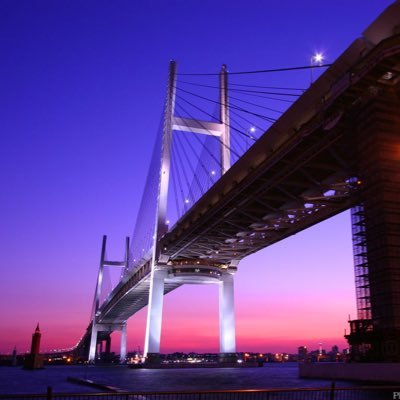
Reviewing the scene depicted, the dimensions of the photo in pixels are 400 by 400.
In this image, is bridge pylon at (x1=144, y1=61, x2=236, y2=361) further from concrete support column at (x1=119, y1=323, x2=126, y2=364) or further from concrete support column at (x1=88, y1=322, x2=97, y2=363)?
concrete support column at (x1=119, y1=323, x2=126, y2=364)

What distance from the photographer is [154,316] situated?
187 feet

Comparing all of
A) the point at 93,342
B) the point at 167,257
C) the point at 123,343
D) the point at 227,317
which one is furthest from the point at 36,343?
the point at 167,257

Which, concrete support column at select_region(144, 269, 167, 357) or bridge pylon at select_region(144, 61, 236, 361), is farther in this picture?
bridge pylon at select_region(144, 61, 236, 361)

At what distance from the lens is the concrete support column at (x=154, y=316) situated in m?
56.2

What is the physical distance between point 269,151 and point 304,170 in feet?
8.17

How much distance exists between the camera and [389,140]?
69.6 ft

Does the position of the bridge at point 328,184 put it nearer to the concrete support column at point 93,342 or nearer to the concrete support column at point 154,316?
the concrete support column at point 154,316

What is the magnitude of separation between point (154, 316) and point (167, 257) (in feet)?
21.8

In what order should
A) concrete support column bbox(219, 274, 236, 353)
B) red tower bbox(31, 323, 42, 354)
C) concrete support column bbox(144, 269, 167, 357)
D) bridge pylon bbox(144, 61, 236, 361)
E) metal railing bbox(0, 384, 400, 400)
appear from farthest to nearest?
1. red tower bbox(31, 323, 42, 354)
2. concrete support column bbox(219, 274, 236, 353)
3. bridge pylon bbox(144, 61, 236, 361)
4. concrete support column bbox(144, 269, 167, 357)
5. metal railing bbox(0, 384, 400, 400)

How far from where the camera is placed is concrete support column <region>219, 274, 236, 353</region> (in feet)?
197

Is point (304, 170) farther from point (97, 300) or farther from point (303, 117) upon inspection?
point (97, 300)

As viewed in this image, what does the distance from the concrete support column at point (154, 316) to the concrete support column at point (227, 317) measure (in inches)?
313

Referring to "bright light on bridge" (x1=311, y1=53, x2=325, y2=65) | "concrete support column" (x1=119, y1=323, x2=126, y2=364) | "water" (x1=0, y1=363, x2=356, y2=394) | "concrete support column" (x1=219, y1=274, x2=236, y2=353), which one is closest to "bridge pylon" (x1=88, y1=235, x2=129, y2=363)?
"concrete support column" (x1=119, y1=323, x2=126, y2=364)

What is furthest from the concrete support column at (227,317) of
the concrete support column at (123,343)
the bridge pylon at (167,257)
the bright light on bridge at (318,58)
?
the concrete support column at (123,343)
